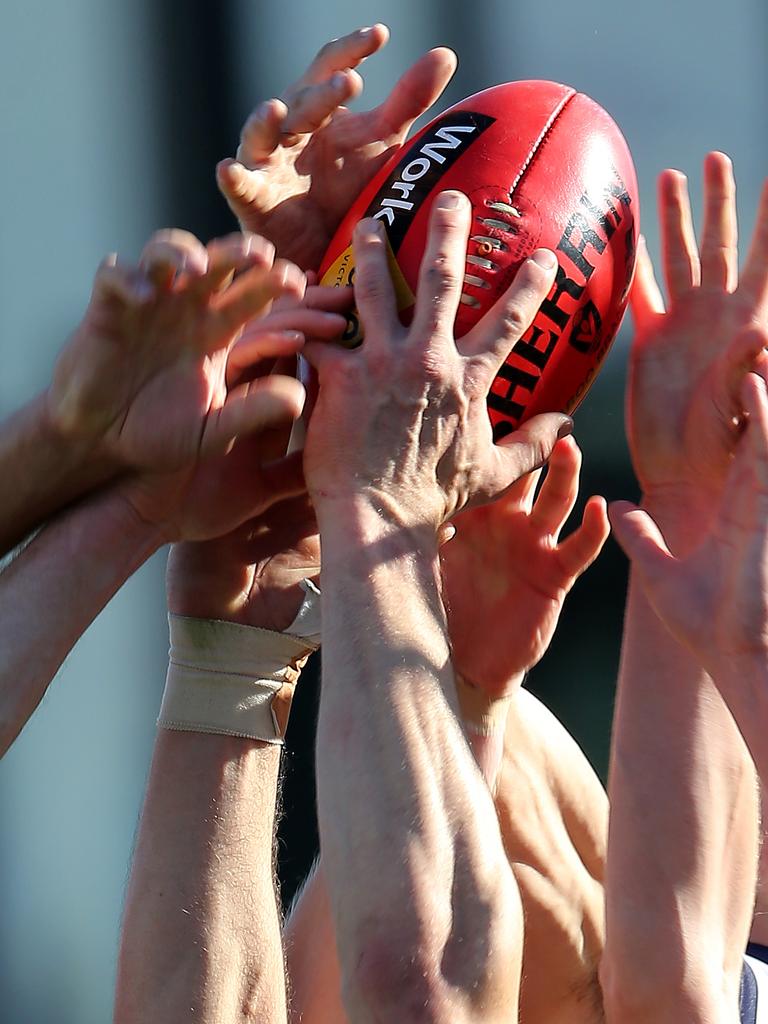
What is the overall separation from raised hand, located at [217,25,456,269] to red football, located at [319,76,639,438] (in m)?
0.07

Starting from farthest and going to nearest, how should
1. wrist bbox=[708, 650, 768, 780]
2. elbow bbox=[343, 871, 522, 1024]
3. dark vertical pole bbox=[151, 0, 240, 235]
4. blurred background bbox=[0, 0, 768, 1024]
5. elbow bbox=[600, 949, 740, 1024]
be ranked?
dark vertical pole bbox=[151, 0, 240, 235] < blurred background bbox=[0, 0, 768, 1024] < elbow bbox=[600, 949, 740, 1024] < wrist bbox=[708, 650, 768, 780] < elbow bbox=[343, 871, 522, 1024]

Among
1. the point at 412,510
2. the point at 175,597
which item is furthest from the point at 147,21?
the point at 412,510

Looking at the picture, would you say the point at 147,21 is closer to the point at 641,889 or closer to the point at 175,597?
the point at 175,597

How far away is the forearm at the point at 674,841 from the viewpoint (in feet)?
5.79

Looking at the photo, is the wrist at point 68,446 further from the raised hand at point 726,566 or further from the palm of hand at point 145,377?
the raised hand at point 726,566

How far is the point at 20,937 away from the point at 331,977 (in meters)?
1.42

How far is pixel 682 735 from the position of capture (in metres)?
1.81

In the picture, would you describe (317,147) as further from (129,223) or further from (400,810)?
(129,223)

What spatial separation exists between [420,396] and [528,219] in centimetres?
32

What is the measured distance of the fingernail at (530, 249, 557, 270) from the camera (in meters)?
1.68

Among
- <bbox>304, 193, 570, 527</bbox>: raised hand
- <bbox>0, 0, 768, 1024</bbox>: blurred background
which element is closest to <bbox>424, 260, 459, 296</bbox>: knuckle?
<bbox>304, 193, 570, 527</bbox>: raised hand

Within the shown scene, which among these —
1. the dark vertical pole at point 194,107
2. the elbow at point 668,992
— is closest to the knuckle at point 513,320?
the elbow at point 668,992

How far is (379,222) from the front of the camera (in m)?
1.70

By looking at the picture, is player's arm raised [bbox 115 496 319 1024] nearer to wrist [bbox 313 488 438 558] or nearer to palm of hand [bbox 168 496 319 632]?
palm of hand [bbox 168 496 319 632]
